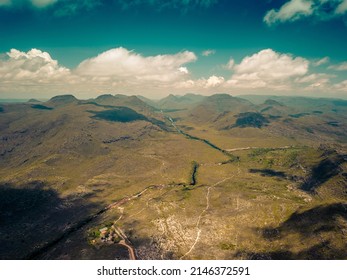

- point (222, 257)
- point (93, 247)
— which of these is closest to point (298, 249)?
point (222, 257)

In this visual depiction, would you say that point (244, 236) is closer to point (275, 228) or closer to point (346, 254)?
point (275, 228)

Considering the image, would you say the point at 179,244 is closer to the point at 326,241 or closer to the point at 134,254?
the point at 134,254

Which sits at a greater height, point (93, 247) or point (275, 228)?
point (275, 228)

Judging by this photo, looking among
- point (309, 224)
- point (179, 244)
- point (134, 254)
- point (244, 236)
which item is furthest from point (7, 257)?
point (309, 224)

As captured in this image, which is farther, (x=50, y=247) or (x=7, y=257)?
(x=50, y=247)
